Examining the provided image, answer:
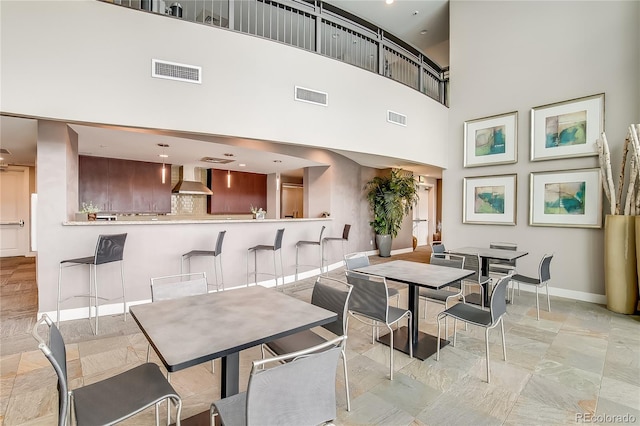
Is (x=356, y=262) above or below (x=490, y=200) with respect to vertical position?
below

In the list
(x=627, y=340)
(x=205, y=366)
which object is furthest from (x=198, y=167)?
(x=627, y=340)

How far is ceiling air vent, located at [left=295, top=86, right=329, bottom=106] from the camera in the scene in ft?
15.0

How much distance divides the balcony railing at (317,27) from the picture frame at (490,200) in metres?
2.27

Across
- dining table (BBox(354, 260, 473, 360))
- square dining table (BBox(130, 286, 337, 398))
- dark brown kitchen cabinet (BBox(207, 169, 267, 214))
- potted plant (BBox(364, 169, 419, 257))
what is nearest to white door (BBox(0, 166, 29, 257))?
dark brown kitchen cabinet (BBox(207, 169, 267, 214))

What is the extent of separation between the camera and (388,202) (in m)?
8.22

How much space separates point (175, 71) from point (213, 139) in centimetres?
122

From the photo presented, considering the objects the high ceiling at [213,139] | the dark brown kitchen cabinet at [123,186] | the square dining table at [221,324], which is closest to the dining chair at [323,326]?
the square dining table at [221,324]

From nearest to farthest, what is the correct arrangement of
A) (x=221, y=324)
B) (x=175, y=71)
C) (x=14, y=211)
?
(x=221, y=324) → (x=175, y=71) → (x=14, y=211)

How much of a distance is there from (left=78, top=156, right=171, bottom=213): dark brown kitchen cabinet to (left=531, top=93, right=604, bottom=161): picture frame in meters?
7.45

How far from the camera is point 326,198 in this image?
23.4ft

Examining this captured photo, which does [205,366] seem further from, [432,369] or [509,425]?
[509,425]

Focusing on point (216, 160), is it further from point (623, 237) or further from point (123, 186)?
point (623, 237)

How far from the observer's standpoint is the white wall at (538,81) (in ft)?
Result: 14.5

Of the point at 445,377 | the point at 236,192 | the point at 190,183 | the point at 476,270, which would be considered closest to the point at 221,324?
the point at 445,377
